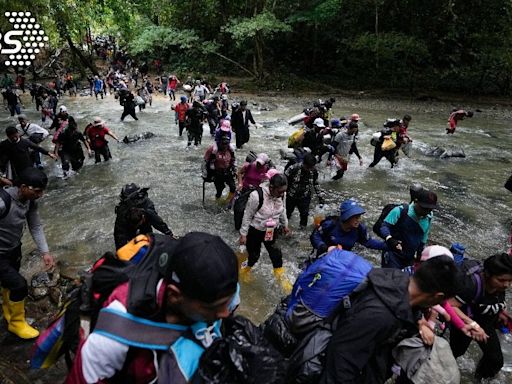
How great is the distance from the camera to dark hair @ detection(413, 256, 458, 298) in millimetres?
2104

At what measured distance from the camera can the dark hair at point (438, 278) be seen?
210 centimetres

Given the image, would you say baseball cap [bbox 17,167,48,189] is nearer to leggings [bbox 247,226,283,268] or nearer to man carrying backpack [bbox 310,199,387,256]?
leggings [bbox 247,226,283,268]

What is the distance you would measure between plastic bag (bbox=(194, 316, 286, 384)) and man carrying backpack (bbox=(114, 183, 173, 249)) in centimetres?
263

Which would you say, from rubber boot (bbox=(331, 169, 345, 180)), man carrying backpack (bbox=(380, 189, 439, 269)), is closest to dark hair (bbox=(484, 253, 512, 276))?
man carrying backpack (bbox=(380, 189, 439, 269))

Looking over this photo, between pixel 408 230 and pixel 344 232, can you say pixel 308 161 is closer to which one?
pixel 344 232

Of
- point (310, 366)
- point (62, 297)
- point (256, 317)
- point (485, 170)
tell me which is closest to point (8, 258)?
point (62, 297)

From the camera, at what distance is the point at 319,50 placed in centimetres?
2923

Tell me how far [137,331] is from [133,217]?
2.91 meters

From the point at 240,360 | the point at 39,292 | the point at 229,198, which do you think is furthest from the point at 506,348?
the point at 39,292

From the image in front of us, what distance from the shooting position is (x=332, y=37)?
26.7 m

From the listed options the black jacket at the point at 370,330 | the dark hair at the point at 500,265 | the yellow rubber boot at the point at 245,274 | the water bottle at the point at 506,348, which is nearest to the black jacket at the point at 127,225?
the yellow rubber boot at the point at 245,274

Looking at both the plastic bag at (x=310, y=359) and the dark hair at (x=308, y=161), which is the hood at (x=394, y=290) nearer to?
the plastic bag at (x=310, y=359)

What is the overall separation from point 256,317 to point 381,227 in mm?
1897

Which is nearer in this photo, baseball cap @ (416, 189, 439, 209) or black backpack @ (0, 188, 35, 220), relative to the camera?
black backpack @ (0, 188, 35, 220)
